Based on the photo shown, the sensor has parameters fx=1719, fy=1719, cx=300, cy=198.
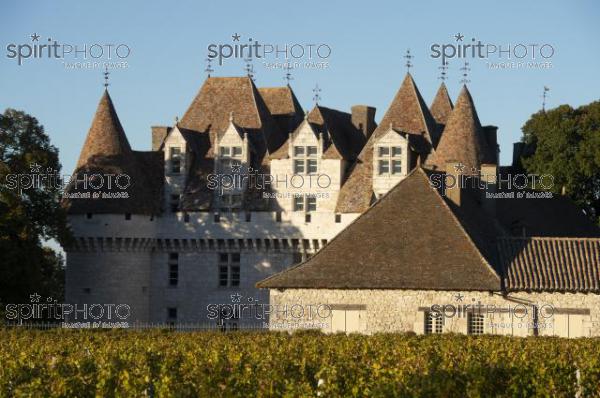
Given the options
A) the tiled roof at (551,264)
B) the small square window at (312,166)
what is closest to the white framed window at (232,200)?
the small square window at (312,166)

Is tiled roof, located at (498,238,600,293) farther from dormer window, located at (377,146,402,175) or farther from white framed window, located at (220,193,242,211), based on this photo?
white framed window, located at (220,193,242,211)

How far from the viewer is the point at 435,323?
51812 millimetres

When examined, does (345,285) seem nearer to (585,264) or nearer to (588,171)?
(585,264)

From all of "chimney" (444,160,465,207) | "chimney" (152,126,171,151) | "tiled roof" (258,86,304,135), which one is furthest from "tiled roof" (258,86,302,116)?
"chimney" (444,160,465,207)

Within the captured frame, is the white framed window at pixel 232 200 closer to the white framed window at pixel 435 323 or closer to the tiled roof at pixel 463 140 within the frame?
the tiled roof at pixel 463 140

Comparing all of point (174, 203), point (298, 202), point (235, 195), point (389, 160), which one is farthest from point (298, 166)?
point (174, 203)

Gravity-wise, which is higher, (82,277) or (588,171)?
(588,171)

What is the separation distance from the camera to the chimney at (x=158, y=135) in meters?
77.8

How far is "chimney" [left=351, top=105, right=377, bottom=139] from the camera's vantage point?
75875 mm

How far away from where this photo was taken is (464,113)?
2746 inches

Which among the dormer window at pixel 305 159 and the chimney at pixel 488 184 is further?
the dormer window at pixel 305 159

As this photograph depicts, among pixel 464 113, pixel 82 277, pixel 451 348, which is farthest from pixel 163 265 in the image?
pixel 451 348

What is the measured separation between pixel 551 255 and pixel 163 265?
23985 mm

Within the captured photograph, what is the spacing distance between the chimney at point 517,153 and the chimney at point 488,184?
46.5 ft
